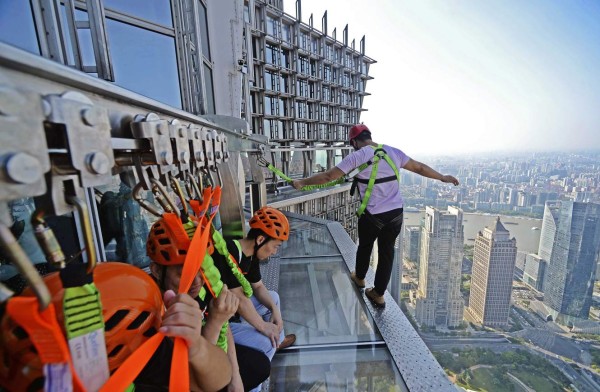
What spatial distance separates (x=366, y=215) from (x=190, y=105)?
205 cm

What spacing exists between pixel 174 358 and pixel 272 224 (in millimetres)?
1317

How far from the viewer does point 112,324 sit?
0.77 m

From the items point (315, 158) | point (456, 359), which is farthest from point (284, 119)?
point (456, 359)

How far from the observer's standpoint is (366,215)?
2.58 m

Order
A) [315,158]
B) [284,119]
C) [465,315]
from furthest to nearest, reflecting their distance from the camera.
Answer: [284,119], [315,158], [465,315]

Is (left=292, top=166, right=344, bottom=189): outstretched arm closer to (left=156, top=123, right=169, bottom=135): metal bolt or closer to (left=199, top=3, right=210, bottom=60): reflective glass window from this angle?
(left=156, top=123, right=169, bottom=135): metal bolt

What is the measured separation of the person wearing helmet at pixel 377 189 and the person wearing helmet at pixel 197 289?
4.78 ft

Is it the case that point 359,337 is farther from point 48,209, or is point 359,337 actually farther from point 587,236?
point 587,236

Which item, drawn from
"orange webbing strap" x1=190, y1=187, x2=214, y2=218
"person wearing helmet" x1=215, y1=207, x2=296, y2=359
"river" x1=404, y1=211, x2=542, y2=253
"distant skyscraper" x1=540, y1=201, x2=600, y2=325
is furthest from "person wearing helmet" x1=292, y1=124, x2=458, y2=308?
"distant skyscraper" x1=540, y1=201, x2=600, y2=325

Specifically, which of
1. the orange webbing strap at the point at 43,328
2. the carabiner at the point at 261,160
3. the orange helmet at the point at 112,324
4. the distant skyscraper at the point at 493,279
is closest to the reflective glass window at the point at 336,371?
the orange helmet at the point at 112,324

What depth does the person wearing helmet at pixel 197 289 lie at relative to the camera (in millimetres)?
1042

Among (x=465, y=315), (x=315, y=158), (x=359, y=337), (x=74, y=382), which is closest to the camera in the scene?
(x=74, y=382)

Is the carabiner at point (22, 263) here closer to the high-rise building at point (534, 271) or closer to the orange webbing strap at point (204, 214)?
the orange webbing strap at point (204, 214)

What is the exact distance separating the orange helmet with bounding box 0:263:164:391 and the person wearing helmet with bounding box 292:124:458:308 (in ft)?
6.40
